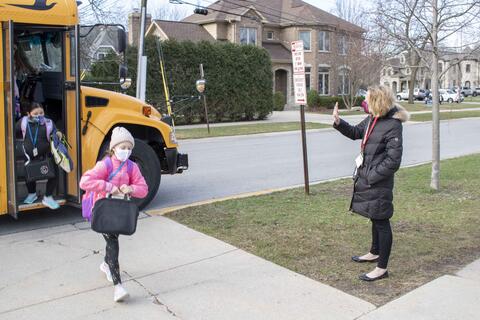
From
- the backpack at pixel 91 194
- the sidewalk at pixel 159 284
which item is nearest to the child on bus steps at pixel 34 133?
the sidewalk at pixel 159 284

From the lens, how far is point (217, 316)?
Result: 4.00 m

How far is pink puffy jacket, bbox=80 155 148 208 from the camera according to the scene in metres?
4.10

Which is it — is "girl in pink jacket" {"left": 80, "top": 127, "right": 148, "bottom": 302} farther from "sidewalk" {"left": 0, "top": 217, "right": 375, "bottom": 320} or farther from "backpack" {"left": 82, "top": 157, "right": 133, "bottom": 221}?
"sidewalk" {"left": 0, "top": 217, "right": 375, "bottom": 320}

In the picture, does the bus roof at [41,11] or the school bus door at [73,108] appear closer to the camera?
the bus roof at [41,11]

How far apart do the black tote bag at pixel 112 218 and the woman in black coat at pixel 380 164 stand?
1.96 m

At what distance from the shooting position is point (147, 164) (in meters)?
7.20

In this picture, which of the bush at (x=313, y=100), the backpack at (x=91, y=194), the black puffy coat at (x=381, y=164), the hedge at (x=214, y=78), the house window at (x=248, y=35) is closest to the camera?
the backpack at (x=91, y=194)

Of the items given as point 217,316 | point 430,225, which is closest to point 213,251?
point 217,316

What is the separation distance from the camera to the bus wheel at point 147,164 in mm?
7133

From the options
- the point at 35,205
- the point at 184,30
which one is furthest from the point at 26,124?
the point at 184,30

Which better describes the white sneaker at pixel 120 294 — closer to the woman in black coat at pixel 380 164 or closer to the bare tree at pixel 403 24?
the woman in black coat at pixel 380 164

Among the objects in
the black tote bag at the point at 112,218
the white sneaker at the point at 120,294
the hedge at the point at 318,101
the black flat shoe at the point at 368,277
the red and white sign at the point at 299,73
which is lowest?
the black flat shoe at the point at 368,277

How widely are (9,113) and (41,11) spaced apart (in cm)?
119

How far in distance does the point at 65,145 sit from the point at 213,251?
2.31 m
